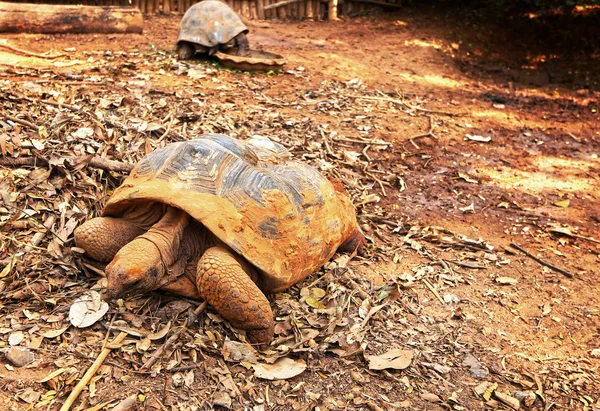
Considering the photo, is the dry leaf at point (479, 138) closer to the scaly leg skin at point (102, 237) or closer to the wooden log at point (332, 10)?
the scaly leg skin at point (102, 237)

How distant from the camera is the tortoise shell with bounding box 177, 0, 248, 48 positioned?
24.7 feet

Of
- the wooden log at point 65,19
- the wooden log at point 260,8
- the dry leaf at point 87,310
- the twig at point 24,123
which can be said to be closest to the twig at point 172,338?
the dry leaf at point 87,310

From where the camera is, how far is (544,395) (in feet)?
9.82

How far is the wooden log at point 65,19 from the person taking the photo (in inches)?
302

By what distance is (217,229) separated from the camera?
2.86 meters

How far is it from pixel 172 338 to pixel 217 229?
585 mm

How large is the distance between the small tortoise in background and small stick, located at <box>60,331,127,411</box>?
5558 mm

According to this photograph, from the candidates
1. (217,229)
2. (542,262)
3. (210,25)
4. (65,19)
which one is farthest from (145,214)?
(65,19)

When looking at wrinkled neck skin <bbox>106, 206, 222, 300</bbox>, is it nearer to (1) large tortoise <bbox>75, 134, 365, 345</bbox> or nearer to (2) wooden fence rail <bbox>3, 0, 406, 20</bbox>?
(1) large tortoise <bbox>75, 134, 365, 345</bbox>

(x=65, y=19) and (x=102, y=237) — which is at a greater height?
(x=65, y=19)

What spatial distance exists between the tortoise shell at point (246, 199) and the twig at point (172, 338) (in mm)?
378

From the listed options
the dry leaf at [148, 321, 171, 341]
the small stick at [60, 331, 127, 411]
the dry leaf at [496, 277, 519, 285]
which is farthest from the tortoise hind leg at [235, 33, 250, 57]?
the small stick at [60, 331, 127, 411]

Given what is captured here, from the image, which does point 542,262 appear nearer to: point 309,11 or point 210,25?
point 210,25

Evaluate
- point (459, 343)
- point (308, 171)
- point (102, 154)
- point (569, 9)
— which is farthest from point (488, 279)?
point (569, 9)
